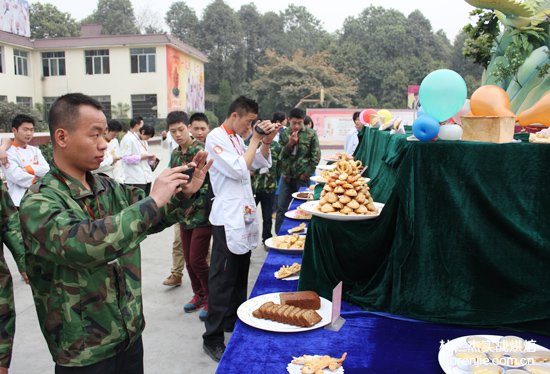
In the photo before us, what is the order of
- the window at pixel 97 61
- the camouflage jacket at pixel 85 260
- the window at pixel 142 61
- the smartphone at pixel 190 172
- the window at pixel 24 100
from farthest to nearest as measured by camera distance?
1. the window at pixel 97 61
2. the window at pixel 142 61
3. the window at pixel 24 100
4. the smartphone at pixel 190 172
5. the camouflage jacket at pixel 85 260

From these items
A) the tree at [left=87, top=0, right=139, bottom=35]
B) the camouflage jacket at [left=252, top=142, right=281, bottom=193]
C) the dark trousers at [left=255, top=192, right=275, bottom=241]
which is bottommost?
the dark trousers at [left=255, top=192, right=275, bottom=241]

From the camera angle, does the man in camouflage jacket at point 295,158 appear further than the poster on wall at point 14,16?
No

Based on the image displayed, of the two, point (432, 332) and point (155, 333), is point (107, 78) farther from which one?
point (432, 332)

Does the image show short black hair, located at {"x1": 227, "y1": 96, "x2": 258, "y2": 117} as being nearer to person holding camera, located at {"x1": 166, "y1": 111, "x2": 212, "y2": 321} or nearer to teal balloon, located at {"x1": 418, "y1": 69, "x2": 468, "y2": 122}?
person holding camera, located at {"x1": 166, "y1": 111, "x2": 212, "y2": 321}

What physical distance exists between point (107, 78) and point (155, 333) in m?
28.8

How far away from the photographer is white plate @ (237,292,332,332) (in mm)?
2082

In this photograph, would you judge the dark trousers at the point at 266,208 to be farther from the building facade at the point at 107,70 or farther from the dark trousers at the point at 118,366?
the building facade at the point at 107,70

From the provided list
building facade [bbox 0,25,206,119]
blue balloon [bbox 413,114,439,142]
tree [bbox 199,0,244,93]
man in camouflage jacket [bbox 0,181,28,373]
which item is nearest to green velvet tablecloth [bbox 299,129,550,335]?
blue balloon [bbox 413,114,439,142]

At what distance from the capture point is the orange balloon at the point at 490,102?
2256 mm

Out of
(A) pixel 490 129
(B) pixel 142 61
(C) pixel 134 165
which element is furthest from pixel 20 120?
(B) pixel 142 61

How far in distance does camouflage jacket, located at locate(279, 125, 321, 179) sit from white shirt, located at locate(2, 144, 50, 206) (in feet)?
10.3

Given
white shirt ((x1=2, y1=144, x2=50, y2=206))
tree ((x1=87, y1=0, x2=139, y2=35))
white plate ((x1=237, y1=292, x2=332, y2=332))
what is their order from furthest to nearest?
tree ((x1=87, y1=0, x2=139, y2=35)) < white shirt ((x1=2, y1=144, x2=50, y2=206)) < white plate ((x1=237, y1=292, x2=332, y2=332))

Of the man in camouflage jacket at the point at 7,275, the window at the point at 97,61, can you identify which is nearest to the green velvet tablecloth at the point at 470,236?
the man in camouflage jacket at the point at 7,275

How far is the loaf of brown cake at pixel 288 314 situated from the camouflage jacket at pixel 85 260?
2.08ft
